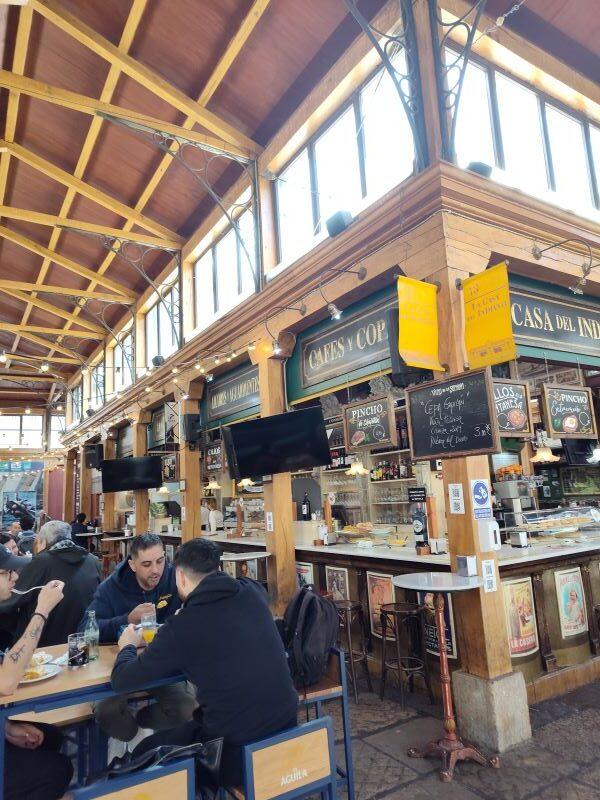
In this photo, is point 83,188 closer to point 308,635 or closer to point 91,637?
point 91,637

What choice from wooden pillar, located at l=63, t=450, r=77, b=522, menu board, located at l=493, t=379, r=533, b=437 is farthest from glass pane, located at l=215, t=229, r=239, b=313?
wooden pillar, located at l=63, t=450, r=77, b=522

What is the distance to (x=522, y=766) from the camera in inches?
130

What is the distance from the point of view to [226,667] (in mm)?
2227

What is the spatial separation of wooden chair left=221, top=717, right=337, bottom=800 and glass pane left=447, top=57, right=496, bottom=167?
455cm

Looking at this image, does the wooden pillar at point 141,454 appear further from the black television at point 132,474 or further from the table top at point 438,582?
the table top at point 438,582

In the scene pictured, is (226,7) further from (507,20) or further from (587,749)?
(587,749)

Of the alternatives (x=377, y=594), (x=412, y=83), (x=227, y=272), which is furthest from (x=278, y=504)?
(x=412, y=83)

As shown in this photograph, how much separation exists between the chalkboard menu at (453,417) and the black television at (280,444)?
184 cm

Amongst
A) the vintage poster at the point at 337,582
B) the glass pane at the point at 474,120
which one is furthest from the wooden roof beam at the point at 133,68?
the vintage poster at the point at 337,582

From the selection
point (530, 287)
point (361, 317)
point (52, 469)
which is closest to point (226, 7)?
point (361, 317)

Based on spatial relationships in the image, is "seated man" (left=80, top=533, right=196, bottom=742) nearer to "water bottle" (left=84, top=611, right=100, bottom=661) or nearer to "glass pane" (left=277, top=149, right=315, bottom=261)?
"water bottle" (left=84, top=611, right=100, bottom=661)

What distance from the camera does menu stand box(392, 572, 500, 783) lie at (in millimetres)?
3299

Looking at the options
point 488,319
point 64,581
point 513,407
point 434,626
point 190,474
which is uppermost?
point 488,319

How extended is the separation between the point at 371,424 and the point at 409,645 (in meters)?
2.06
